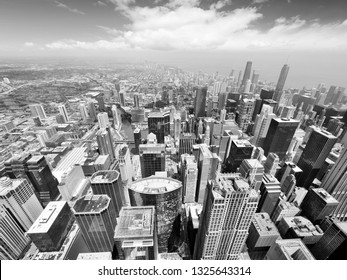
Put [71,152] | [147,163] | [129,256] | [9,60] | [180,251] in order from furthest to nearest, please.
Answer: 1. [71,152]
2. [147,163]
3. [9,60]
4. [180,251]
5. [129,256]

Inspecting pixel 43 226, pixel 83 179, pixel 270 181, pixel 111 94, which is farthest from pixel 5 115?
pixel 270 181

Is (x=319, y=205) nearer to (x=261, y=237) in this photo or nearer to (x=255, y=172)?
(x=255, y=172)

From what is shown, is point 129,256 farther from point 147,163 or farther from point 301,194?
point 301,194

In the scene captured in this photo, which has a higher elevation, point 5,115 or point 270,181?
point 5,115

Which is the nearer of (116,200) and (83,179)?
(116,200)

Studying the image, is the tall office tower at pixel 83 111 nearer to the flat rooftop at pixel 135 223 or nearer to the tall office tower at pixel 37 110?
the tall office tower at pixel 37 110
